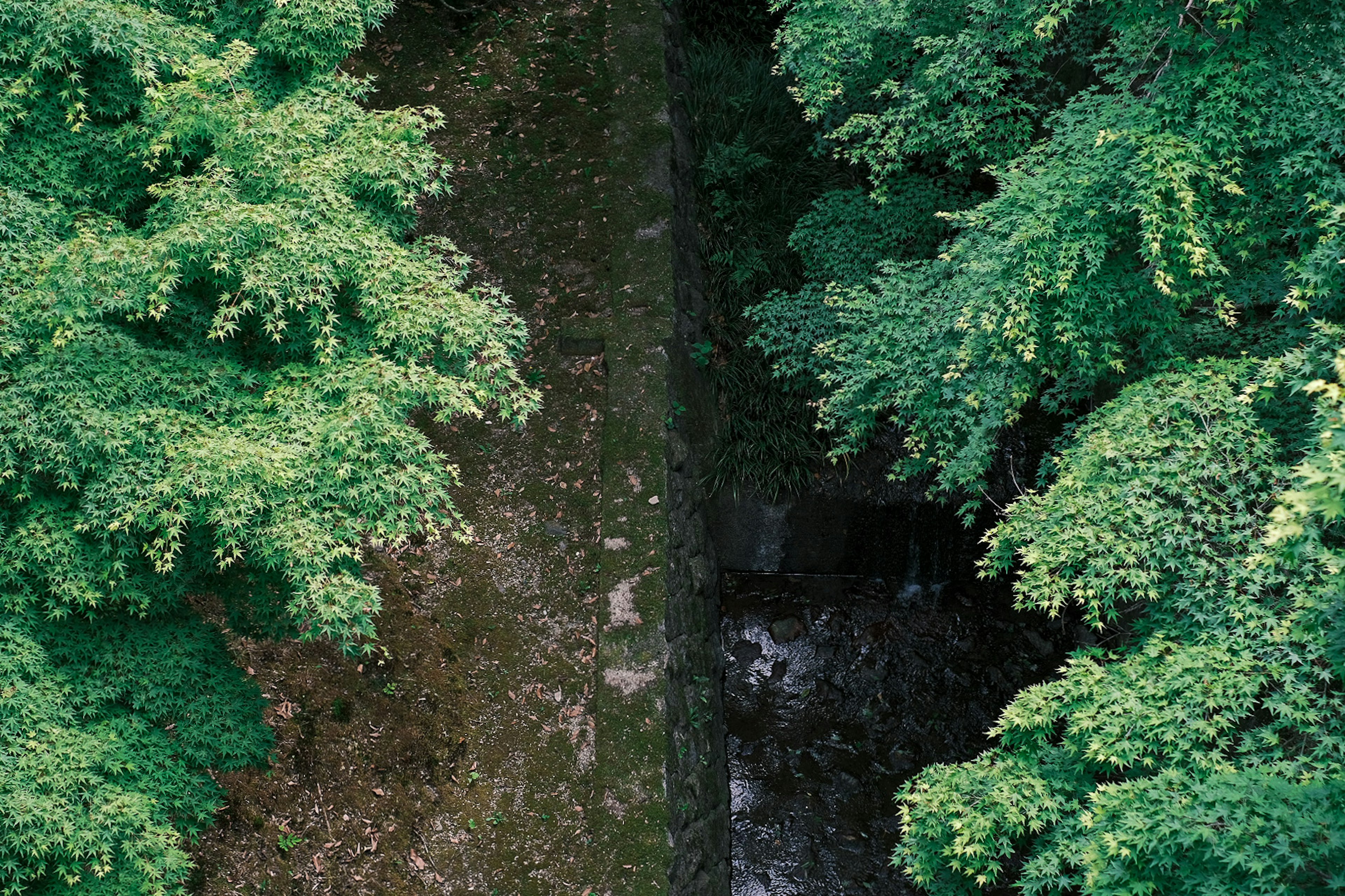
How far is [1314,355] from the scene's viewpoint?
2.75 meters

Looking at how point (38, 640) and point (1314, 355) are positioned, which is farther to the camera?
point (38, 640)

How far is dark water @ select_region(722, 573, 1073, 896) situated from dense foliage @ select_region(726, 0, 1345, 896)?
6.09 ft

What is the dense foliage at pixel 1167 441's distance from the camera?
251 cm

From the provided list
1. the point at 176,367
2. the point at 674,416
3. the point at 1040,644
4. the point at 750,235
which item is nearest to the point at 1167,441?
the point at 674,416

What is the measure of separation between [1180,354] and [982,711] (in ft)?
12.9

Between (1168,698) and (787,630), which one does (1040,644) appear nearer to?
(787,630)

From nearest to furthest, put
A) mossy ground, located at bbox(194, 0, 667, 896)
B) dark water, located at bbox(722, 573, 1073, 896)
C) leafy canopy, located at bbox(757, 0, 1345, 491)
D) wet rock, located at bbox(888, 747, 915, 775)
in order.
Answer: leafy canopy, located at bbox(757, 0, 1345, 491)
mossy ground, located at bbox(194, 0, 667, 896)
dark water, located at bbox(722, 573, 1073, 896)
wet rock, located at bbox(888, 747, 915, 775)

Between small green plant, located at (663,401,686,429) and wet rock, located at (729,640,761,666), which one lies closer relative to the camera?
small green plant, located at (663,401,686,429)

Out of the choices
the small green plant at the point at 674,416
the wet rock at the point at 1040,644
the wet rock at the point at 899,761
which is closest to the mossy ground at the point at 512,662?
the small green plant at the point at 674,416

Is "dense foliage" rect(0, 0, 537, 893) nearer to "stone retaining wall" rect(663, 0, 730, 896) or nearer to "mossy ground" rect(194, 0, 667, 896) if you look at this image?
"mossy ground" rect(194, 0, 667, 896)

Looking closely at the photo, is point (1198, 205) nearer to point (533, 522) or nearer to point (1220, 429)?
point (1220, 429)

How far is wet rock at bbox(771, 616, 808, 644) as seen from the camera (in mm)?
7137

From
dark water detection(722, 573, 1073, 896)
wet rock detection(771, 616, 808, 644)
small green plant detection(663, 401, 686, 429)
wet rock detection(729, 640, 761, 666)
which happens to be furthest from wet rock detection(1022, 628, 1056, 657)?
small green plant detection(663, 401, 686, 429)

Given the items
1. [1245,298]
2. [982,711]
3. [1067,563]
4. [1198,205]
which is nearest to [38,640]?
[1067,563]
